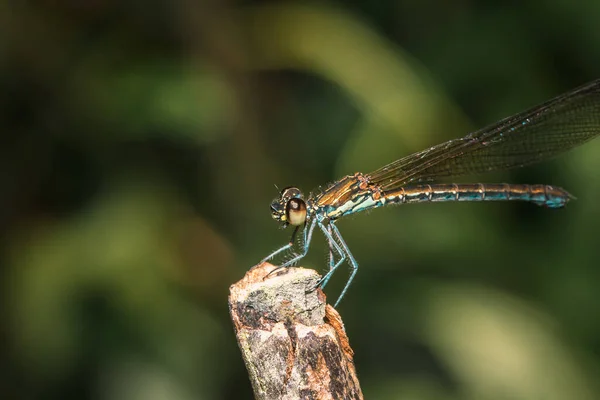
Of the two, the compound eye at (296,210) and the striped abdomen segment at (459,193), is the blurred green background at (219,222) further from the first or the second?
the compound eye at (296,210)

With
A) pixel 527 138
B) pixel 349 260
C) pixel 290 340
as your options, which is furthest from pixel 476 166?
pixel 290 340

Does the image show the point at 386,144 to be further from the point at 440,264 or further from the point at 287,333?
the point at 287,333

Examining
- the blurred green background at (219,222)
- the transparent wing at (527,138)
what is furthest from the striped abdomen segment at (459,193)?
the blurred green background at (219,222)

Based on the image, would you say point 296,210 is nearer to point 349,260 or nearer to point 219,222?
point 349,260

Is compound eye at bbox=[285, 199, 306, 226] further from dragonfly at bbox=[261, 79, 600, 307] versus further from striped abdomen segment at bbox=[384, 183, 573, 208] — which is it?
striped abdomen segment at bbox=[384, 183, 573, 208]

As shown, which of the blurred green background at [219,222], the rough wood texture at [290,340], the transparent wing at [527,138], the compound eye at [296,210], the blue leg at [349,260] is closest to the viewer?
the rough wood texture at [290,340]

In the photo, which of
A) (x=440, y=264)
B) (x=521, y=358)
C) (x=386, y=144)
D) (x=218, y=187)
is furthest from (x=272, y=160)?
(x=521, y=358)
